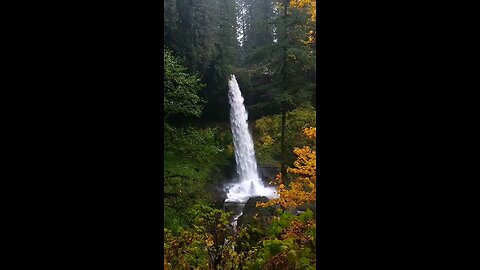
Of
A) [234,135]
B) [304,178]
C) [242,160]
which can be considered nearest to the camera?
[304,178]

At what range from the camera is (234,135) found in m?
17.3

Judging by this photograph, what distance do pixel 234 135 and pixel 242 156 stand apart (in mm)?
1140

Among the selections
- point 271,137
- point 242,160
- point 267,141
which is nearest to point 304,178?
point 267,141

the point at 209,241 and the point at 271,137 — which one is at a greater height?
the point at 271,137

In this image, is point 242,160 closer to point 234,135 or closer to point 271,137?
point 234,135

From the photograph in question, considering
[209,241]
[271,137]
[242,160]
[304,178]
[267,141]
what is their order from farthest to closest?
[242,160], [271,137], [267,141], [304,178], [209,241]

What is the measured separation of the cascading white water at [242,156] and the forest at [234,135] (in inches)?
2.0

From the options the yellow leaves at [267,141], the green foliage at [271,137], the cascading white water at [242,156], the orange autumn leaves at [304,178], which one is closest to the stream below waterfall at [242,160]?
the cascading white water at [242,156]

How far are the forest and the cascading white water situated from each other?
0.05 meters

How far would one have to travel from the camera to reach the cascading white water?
1531 centimetres
